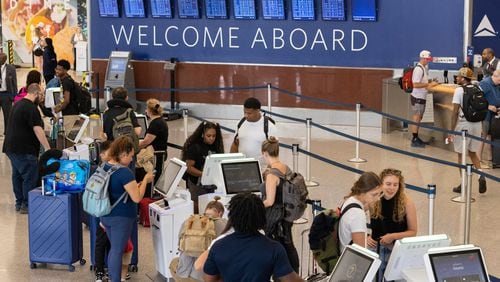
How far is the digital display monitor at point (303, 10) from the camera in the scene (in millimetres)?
18422

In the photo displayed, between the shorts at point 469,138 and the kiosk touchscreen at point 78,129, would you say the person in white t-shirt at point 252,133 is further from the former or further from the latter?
the shorts at point 469,138

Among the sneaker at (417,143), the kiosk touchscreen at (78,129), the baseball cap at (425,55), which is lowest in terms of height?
the sneaker at (417,143)

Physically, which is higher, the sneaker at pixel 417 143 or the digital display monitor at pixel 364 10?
the digital display monitor at pixel 364 10

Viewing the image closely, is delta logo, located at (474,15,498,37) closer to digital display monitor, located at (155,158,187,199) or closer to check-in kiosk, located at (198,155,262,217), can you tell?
check-in kiosk, located at (198,155,262,217)

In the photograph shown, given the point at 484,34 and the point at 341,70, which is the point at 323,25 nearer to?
the point at 341,70

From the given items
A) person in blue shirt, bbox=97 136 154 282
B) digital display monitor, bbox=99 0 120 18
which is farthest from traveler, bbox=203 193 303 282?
digital display monitor, bbox=99 0 120 18

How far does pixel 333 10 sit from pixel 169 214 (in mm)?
9784

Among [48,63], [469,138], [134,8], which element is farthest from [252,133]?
[48,63]

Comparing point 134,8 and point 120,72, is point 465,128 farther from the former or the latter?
point 134,8

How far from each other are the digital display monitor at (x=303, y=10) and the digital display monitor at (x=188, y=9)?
1.91 m

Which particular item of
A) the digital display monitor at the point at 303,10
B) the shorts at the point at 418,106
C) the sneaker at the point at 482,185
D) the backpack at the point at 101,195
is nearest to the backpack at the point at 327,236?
the backpack at the point at 101,195

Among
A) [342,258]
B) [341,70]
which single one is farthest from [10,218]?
[341,70]

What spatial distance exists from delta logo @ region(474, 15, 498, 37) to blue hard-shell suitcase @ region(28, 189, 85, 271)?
34.2 ft

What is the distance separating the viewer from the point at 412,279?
21.1ft
